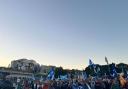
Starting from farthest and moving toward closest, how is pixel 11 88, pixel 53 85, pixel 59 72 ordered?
pixel 59 72
pixel 11 88
pixel 53 85

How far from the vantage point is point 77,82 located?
29.3 m

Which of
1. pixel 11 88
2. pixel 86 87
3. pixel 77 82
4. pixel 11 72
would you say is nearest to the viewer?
pixel 86 87

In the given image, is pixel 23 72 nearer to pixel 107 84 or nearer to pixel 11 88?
pixel 11 88

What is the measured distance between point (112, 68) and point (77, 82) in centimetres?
339

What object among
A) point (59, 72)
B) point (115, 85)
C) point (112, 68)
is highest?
point (59, 72)

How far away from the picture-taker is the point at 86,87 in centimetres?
2628

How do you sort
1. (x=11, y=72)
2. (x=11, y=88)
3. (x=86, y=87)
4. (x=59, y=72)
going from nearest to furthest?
1. (x=86, y=87)
2. (x=11, y=88)
3. (x=59, y=72)
4. (x=11, y=72)

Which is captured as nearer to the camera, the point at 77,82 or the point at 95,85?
the point at 95,85

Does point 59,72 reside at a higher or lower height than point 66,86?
higher

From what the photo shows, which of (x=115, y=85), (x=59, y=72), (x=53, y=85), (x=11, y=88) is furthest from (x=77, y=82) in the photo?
(x=59, y=72)

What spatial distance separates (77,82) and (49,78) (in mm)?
5339

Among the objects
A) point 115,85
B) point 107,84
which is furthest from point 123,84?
point 107,84

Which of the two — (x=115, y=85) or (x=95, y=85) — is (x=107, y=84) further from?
(x=115, y=85)

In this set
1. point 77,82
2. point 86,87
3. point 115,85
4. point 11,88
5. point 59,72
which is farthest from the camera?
point 59,72
